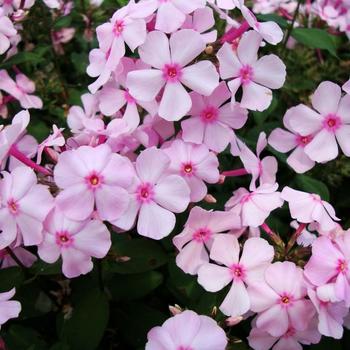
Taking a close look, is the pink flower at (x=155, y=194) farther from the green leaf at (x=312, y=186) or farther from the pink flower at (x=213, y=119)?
the green leaf at (x=312, y=186)

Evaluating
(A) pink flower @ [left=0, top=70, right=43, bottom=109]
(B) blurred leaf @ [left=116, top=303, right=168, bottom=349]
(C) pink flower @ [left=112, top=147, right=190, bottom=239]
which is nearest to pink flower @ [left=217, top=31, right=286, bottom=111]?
(C) pink flower @ [left=112, top=147, right=190, bottom=239]

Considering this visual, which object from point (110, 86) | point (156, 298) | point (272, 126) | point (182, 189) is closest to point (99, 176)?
point (182, 189)

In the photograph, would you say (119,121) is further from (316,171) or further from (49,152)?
(316,171)

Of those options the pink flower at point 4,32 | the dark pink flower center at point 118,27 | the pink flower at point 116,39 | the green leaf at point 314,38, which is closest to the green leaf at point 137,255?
the pink flower at point 116,39

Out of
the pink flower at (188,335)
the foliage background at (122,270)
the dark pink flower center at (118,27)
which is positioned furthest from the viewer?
the foliage background at (122,270)

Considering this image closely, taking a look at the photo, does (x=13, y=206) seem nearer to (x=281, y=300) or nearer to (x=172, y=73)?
(x=172, y=73)

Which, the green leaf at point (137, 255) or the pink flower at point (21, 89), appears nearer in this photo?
the green leaf at point (137, 255)

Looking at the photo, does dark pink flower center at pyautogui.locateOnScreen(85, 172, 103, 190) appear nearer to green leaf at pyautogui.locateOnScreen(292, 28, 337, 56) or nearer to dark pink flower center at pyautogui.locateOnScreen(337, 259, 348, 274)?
dark pink flower center at pyautogui.locateOnScreen(337, 259, 348, 274)

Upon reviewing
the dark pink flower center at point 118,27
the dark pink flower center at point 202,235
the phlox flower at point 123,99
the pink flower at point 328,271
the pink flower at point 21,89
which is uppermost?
the dark pink flower center at point 118,27
